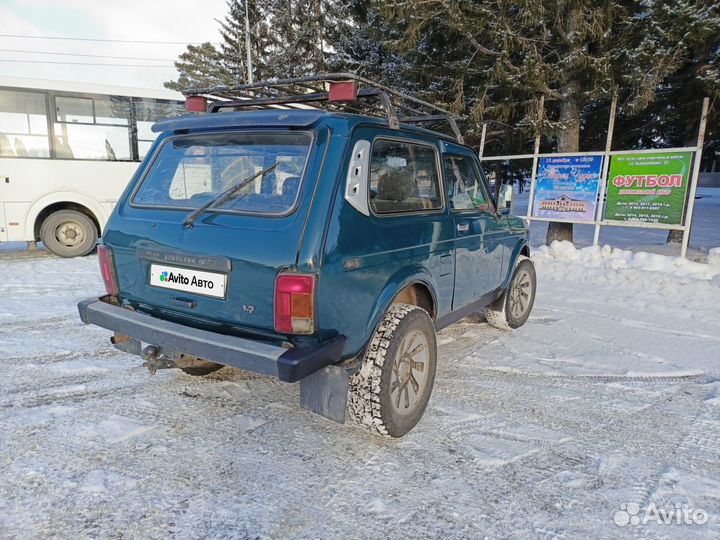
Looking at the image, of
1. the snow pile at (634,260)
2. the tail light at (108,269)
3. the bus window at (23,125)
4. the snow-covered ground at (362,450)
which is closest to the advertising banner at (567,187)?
the snow pile at (634,260)

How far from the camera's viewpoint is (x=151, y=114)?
31.7 feet

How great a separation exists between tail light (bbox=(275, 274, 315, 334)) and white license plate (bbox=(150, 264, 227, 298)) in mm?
375

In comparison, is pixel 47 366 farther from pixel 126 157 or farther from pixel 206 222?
pixel 126 157

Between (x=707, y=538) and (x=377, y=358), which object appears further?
(x=377, y=358)

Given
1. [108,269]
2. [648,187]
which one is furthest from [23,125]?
[648,187]

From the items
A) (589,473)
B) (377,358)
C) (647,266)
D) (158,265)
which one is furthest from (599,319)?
(158,265)

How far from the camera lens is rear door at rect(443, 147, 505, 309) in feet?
11.9

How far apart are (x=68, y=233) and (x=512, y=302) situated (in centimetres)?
839

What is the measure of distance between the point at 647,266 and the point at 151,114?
382 inches

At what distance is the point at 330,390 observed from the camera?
2492 millimetres

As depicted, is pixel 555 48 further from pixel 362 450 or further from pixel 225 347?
pixel 225 347

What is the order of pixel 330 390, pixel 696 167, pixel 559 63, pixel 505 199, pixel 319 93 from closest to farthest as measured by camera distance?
1. pixel 330 390
2. pixel 319 93
3. pixel 505 199
4. pixel 696 167
5. pixel 559 63

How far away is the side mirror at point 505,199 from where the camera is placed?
4488mm

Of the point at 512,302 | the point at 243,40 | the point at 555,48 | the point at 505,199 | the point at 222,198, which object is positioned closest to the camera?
the point at 222,198
